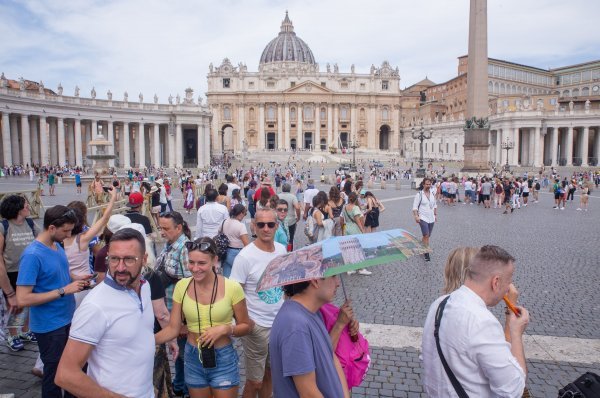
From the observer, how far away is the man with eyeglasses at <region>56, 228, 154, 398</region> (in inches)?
90.8

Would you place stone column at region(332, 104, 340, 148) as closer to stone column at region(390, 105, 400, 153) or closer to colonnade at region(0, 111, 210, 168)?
stone column at region(390, 105, 400, 153)

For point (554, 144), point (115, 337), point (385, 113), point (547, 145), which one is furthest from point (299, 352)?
point (385, 113)

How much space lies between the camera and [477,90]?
27078mm

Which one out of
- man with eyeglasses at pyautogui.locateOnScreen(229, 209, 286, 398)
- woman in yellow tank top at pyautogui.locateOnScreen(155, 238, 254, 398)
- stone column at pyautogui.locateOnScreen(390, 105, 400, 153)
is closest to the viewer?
woman in yellow tank top at pyautogui.locateOnScreen(155, 238, 254, 398)

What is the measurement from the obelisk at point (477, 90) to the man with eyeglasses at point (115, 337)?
27353 mm

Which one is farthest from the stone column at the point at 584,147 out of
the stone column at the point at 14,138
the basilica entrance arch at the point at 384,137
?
the stone column at the point at 14,138

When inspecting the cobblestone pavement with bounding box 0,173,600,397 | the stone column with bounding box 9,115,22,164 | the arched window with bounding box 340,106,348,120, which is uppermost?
the arched window with bounding box 340,106,348,120

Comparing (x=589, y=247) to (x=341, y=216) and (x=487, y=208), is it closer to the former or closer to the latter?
(x=341, y=216)

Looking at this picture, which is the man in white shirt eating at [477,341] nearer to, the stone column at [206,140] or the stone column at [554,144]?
the stone column at [206,140]

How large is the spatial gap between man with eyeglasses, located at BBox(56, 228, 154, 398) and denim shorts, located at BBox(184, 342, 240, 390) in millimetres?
A: 496

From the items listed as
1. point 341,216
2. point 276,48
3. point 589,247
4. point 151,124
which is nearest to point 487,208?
point 589,247

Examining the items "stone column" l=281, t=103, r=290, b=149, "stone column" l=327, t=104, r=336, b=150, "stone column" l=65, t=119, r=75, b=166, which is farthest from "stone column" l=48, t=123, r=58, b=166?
"stone column" l=327, t=104, r=336, b=150

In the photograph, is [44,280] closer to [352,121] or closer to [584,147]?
[584,147]

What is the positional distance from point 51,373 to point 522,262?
334 inches
